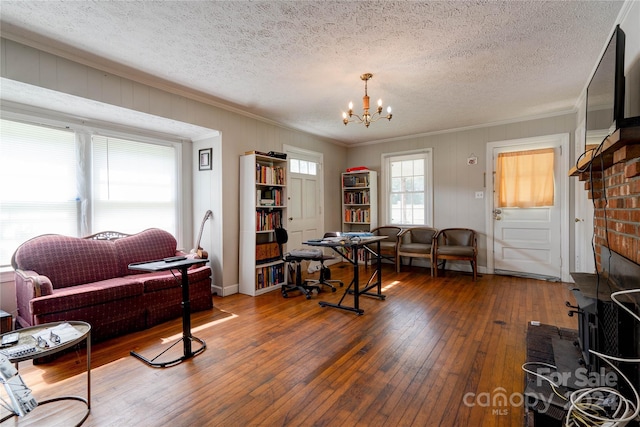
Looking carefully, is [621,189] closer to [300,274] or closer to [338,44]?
[338,44]

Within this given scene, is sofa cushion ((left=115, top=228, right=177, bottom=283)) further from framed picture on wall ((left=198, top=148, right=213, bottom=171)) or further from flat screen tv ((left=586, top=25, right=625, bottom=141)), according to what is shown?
flat screen tv ((left=586, top=25, right=625, bottom=141))

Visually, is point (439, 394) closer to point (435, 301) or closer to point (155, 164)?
point (435, 301)

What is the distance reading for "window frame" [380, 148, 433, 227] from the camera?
17.9 ft

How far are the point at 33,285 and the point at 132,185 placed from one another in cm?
163

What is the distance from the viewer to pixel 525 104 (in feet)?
13.1

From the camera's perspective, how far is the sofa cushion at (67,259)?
2695 mm

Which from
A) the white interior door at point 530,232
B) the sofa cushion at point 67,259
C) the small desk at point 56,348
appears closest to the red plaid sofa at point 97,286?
the sofa cushion at point 67,259

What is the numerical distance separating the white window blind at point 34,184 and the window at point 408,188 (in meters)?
4.83

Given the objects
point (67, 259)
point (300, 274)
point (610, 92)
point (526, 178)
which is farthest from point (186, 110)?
point (526, 178)

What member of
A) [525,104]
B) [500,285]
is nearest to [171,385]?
[500,285]

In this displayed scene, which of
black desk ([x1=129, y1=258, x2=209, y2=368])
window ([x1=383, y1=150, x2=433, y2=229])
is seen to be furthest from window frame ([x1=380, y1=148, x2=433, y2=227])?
black desk ([x1=129, y1=258, x2=209, y2=368])

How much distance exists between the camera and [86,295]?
8.21 ft

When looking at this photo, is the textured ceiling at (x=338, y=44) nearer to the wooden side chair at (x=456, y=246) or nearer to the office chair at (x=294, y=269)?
the office chair at (x=294, y=269)

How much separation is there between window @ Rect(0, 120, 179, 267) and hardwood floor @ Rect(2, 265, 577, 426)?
141 centimetres
